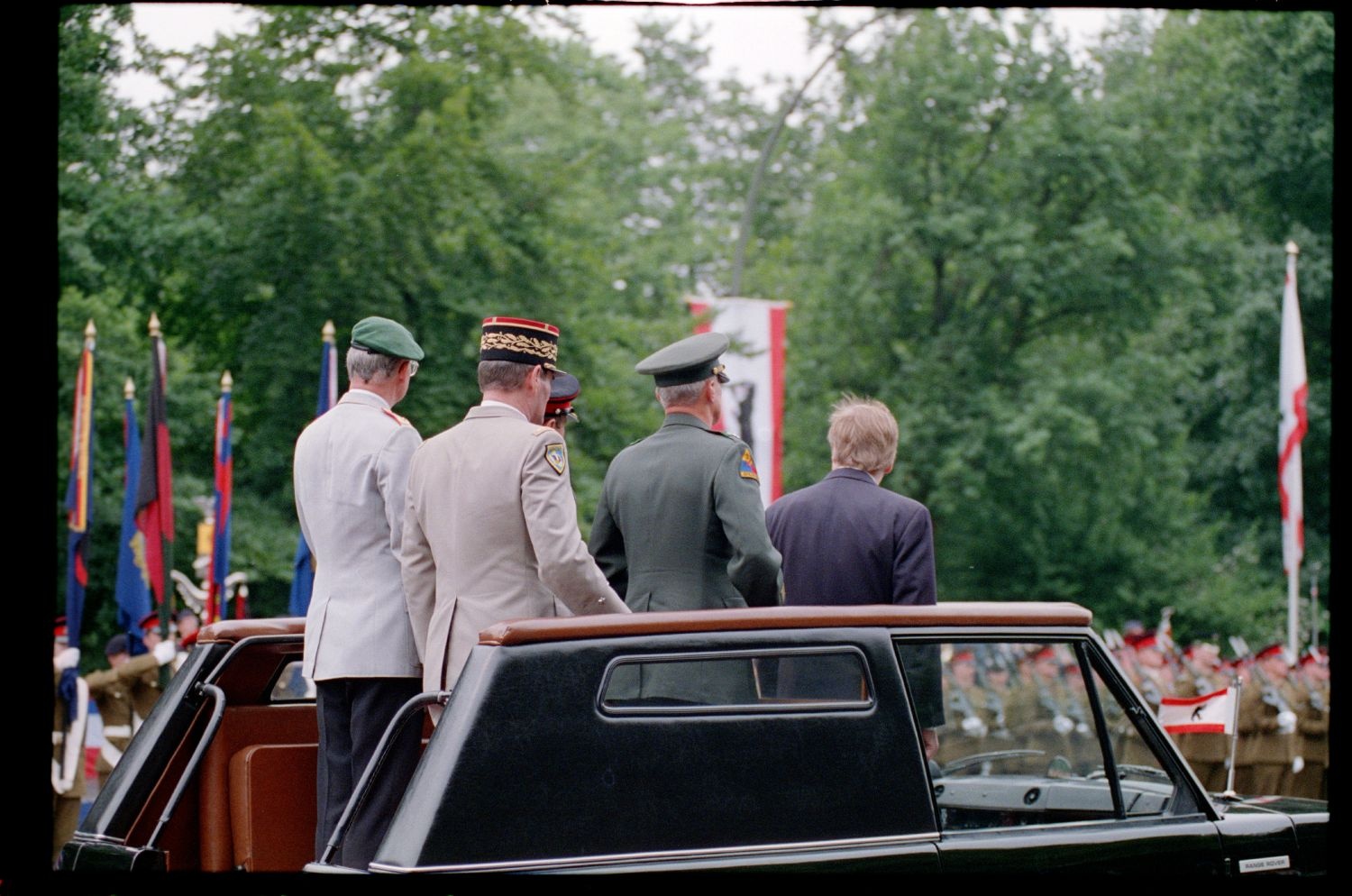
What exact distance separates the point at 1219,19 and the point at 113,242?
25.9 metres

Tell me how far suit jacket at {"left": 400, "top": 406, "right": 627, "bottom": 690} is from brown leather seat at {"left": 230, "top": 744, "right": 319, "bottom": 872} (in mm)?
617

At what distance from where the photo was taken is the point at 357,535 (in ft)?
15.3

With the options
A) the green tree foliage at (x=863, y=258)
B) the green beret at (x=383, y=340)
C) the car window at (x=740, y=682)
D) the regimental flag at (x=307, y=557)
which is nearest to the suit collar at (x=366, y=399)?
the green beret at (x=383, y=340)

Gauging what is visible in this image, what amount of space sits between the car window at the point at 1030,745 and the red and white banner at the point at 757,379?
3.04 m

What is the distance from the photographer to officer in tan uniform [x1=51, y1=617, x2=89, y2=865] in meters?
13.0

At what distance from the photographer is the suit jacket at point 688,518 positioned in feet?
15.2

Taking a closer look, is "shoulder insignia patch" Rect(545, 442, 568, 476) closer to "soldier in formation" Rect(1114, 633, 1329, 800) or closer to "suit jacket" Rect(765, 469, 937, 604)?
"suit jacket" Rect(765, 469, 937, 604)

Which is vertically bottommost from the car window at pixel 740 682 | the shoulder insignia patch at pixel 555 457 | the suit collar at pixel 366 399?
the car window at pixel 740 682

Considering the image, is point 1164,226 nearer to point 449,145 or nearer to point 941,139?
point 941,139

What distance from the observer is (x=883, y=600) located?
5277 mm

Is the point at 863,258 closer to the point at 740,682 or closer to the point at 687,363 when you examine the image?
the point at 687,363

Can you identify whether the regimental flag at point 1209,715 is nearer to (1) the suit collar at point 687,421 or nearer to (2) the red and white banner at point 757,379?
(1) the suit collar at point 687,421

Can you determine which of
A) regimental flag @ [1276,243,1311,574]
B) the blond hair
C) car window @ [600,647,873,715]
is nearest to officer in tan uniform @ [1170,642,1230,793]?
regimental flag @ [1276,243,1311,574]

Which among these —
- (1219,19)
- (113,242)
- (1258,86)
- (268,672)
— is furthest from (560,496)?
(1219,19)
